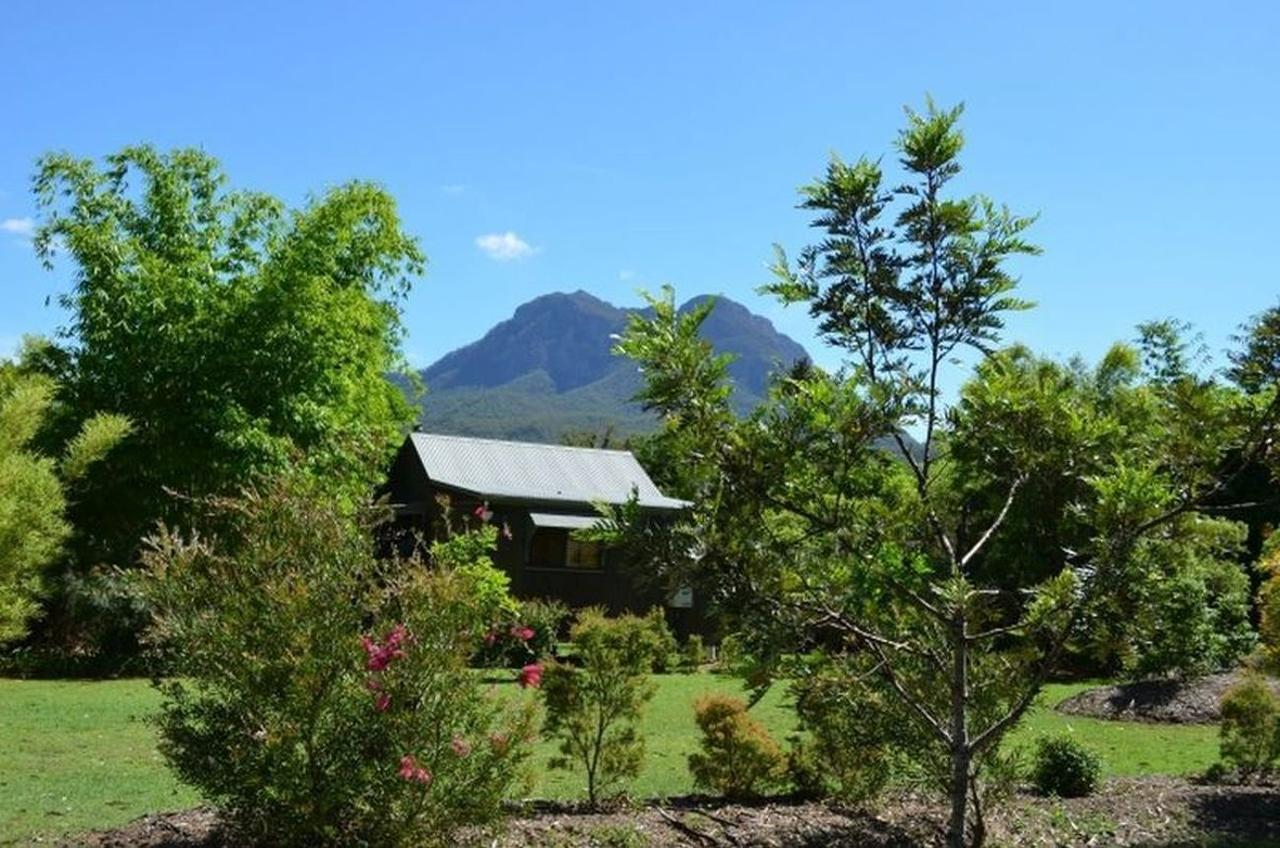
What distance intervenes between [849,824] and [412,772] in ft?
12.3

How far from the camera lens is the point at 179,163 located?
22719 mm

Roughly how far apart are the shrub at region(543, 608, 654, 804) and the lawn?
81 centimetres

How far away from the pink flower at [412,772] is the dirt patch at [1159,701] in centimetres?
1483

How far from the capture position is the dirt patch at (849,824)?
713 centimetres

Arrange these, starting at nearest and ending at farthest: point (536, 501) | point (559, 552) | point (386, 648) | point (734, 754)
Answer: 1. point (386, 648)
2. point (734, 754)
3. point (536, 501)
4. point (559, 552)

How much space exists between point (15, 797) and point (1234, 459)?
28.3 feet

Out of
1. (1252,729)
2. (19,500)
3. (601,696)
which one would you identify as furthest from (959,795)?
(19,500)

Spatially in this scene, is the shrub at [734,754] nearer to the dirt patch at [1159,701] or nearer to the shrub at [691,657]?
the dirt patch at [1159,701]

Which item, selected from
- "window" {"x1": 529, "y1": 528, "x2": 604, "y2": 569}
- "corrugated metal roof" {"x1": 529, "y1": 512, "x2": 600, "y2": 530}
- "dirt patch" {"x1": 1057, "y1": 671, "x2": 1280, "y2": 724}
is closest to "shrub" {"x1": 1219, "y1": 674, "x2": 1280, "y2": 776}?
"dirt patch" {"x1": 1057, "y1": 671, "x2": 1280, "y2": 724}

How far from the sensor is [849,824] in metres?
8.16

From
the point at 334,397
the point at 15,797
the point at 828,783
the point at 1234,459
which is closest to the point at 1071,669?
the point at 334,397

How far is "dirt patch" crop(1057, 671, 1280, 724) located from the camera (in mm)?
17828

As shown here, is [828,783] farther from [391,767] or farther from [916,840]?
[391,767]

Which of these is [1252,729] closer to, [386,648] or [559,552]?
[386,648]
